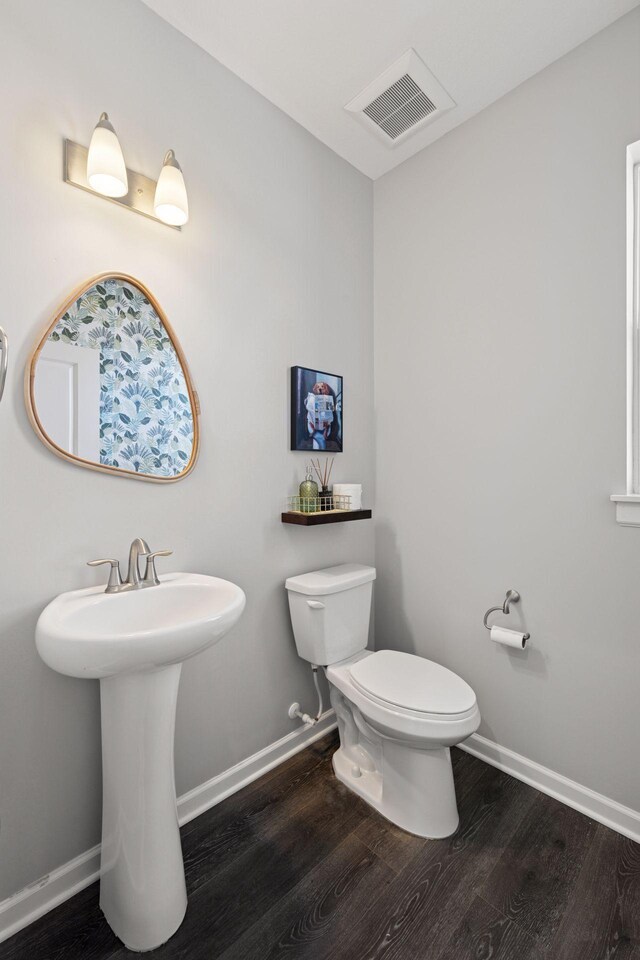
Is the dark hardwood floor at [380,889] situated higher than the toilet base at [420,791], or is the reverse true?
the toilet base at [420,791]

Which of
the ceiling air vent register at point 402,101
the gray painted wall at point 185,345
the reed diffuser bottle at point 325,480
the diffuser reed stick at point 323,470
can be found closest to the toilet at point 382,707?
the gray painted wall at point 185,345

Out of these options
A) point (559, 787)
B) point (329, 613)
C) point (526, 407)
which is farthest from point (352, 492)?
point (559, 787)

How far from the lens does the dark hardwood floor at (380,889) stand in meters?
1.12

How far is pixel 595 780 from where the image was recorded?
1530mm

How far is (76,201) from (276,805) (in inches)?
80.2

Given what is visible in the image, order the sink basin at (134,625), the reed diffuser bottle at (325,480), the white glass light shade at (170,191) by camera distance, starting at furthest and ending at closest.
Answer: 1. the reed diffuser bottle at (325,480)
2. the white glass light shade at (170,191)
3. the sink basin at (134,625)

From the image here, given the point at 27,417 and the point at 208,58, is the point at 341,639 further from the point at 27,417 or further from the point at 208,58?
the point at 208,58

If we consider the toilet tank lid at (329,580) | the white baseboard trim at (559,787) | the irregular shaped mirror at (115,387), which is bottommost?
the white baseboard trim at (559,787)

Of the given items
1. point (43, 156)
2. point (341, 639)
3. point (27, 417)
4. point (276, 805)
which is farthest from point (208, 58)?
point (276, 805)

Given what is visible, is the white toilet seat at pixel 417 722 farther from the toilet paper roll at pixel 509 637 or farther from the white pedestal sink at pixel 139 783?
the white pedestal sink at pixel 139 783

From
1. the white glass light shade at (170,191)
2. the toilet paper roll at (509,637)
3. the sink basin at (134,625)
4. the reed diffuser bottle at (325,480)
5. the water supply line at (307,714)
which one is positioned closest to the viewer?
the sink basin at (134,625)

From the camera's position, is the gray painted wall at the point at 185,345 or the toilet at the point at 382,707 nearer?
the gray painted wall at the point at 185,345

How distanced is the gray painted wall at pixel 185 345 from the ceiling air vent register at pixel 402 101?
0.25 metres

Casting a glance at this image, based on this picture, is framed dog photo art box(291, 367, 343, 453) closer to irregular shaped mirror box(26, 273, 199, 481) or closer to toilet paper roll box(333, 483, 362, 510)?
toilet paper roll box(333, 483, 362, 510)
